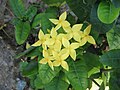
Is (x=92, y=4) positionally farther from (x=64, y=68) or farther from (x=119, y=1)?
(x=64, y=68)

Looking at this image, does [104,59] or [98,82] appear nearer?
[104,59]

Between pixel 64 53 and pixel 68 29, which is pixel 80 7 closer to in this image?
pixel 68 29

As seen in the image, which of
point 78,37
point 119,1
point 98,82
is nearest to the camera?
point 119,1

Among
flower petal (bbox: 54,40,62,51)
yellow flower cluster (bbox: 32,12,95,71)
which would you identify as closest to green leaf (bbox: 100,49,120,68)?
yellow flower cluster (bbox: 32,12,95,71)

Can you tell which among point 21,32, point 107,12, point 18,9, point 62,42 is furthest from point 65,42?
point 18,9

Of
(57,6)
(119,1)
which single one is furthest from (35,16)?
(119,1)

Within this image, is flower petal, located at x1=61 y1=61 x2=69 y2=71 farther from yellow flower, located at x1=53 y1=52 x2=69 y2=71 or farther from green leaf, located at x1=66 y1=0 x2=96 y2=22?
green leaf, located at x1=66 y1=0 x2=96 y2=22
